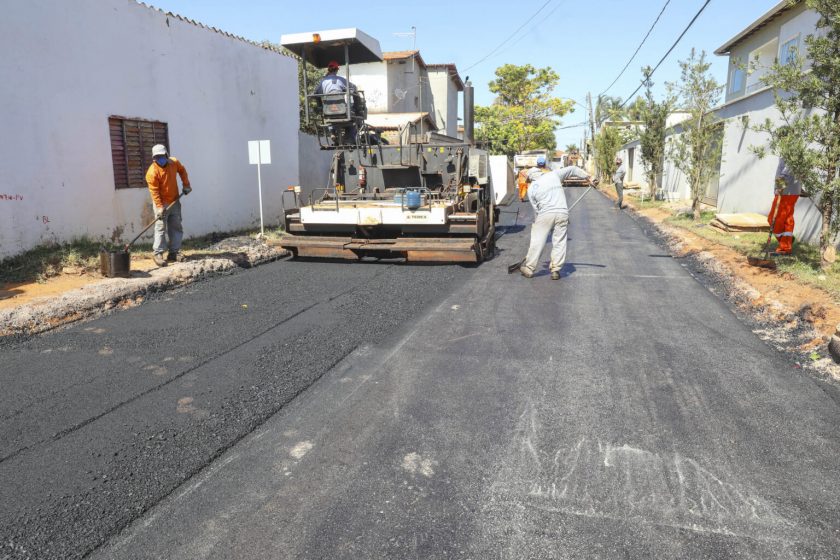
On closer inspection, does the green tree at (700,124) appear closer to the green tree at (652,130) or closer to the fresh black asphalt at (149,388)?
the green tree at (652,130)

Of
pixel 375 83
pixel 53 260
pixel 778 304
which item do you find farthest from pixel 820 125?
pixel 375 83

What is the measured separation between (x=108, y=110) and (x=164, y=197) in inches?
90.4

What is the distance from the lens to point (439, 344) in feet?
16.5

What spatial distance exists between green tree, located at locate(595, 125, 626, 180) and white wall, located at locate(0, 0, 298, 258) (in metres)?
22.5

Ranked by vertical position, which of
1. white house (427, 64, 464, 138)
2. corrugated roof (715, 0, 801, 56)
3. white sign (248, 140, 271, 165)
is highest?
white house (427, 64, 464, 138)

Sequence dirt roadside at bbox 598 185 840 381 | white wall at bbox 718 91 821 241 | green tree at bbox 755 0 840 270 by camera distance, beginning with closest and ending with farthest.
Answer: dirt roadside at bbox 598 185 840 381
green tree at bbox 755 0 840 270
white wall at bbox 718 91 821 241

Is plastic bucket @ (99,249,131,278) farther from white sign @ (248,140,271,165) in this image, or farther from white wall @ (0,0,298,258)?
white sign @ (248,140,271,165)

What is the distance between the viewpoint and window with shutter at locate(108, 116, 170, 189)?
9.56 m

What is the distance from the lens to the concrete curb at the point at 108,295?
228 inches

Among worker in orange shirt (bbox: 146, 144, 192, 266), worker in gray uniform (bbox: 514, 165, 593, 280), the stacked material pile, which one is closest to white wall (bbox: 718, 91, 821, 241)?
the stacked material pile

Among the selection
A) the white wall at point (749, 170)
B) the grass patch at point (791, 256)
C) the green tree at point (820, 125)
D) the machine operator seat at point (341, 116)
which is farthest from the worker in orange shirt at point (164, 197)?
the white wall at point (749, 170)

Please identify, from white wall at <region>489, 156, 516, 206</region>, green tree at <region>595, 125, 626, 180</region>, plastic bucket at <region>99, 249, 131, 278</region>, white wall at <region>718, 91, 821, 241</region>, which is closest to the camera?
plastic bucket at <region>99, 249, 131, 278</region>

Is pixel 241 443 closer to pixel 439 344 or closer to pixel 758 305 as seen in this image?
pixel 439 344

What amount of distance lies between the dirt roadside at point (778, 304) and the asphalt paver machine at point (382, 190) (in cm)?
334
